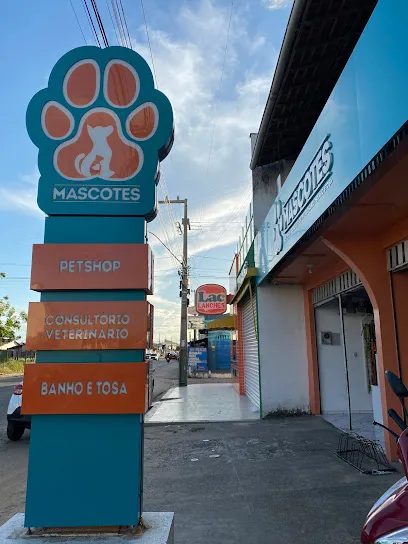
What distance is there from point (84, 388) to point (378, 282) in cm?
475

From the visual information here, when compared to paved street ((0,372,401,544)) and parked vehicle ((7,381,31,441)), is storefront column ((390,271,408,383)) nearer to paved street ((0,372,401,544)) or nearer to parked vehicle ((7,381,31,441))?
paved street ((0,372,401,544))

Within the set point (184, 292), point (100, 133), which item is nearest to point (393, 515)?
point (100, 133)

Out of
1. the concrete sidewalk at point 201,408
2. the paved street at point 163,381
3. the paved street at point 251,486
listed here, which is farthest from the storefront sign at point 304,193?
the paved street at point 163,381

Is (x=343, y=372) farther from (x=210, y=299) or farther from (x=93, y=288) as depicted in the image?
(x=210, y=299)

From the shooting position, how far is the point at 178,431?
891cm

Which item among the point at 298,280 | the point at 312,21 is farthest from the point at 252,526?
the point at 312,21

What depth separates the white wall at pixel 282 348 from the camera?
10094 mm

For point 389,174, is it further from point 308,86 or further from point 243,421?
point 243,421

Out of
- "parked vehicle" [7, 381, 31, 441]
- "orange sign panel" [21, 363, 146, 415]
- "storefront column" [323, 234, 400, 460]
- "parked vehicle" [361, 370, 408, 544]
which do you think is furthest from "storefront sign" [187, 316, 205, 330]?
"parked vehicle" [361, 370, 408, 544]

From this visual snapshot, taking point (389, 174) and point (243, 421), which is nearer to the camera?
point (389, 174)

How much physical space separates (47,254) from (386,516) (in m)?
2.75

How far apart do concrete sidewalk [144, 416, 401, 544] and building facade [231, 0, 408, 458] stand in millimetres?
1192

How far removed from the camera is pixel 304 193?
6.05 metres

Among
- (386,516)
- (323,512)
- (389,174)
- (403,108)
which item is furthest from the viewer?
(323,512)
